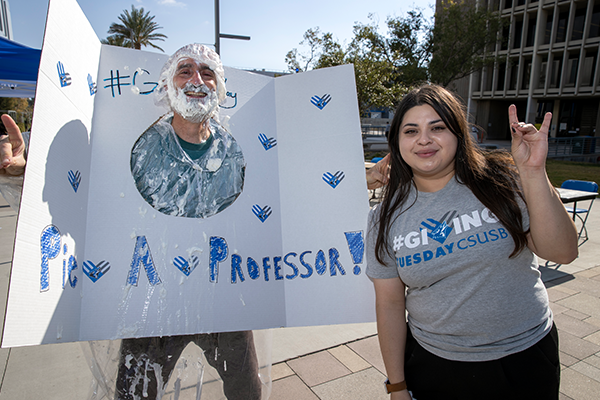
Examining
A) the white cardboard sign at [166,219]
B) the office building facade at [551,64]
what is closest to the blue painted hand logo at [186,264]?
the white cardboard sign at [166,219]

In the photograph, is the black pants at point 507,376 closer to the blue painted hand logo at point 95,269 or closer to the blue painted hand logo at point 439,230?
the blue painted hand logo at point 439,230

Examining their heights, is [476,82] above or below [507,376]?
above

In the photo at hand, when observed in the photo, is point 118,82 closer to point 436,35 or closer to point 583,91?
point 436,35

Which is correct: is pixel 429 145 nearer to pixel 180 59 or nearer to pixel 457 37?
pixel 180 59

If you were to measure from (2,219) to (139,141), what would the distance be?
6.59 metres

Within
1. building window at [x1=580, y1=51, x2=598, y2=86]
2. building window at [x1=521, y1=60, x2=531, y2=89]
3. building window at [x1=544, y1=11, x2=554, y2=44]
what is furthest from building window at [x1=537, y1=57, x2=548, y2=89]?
building window at [x1=580, y1=51, x2=598, y2=86]

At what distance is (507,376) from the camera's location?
120 cm

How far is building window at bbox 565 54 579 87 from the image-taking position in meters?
23.7

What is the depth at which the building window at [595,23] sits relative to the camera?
74.3 ft

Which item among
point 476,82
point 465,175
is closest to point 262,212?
point 465,175

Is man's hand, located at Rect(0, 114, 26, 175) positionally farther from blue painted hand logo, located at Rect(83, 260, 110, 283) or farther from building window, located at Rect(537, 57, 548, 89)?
building window, located at Rect(537, 57, 548, 89)

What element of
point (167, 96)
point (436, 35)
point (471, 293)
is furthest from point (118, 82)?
point (436, 35)

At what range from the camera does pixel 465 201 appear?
1.27 m

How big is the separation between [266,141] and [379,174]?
0.58 meters
